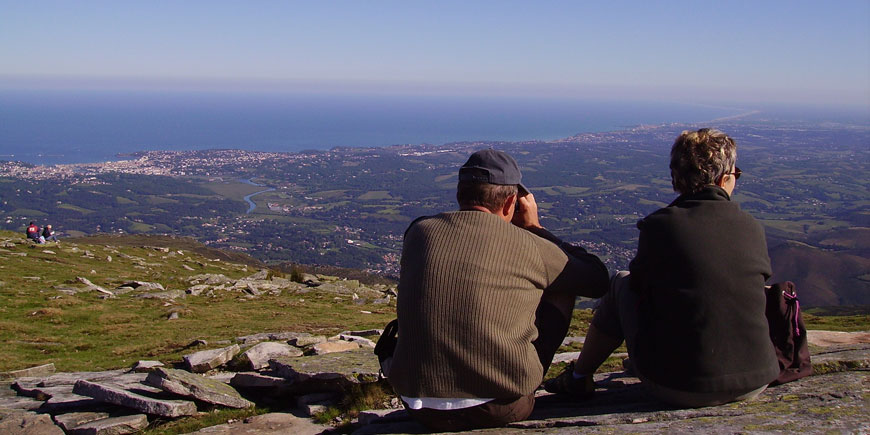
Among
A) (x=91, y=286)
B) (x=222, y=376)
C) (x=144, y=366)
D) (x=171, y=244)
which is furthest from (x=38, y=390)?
(x=171, y=244)

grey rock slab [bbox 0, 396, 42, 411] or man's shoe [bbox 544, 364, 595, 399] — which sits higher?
man's shoe [bbox 544, 364, 595, 399]

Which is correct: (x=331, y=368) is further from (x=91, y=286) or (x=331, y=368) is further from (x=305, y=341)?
(x=91, y=286)

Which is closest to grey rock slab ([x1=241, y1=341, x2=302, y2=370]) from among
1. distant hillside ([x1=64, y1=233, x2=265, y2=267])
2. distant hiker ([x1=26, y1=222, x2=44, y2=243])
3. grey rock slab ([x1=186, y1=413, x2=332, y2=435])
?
grey rock slab ([x1=186, y1=413, x2=332, y2=435])

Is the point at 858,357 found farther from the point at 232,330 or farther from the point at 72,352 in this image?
the point at 72,352

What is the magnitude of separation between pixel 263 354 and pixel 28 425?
11.2 ft

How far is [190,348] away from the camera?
1302 centimetres

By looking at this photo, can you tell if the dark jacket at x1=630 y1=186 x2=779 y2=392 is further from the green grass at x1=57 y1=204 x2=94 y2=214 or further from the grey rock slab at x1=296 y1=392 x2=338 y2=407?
the green grass at x1=57 y1=204 x2=94 y2=214

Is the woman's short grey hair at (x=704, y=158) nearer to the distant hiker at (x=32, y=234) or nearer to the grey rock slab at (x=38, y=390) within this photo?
the grey rock slab at (x=38, y=390)

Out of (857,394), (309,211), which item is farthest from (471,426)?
(309,211)

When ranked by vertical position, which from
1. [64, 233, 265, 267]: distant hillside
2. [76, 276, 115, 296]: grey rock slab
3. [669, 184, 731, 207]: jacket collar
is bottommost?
[64, 233, 265, 267]: distant hillside

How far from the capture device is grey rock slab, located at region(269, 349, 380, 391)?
7148 millimetres

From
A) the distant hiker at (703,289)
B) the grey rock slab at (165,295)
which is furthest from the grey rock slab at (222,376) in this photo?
the grey rock slab at (165,295)

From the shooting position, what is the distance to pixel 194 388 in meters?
7.09

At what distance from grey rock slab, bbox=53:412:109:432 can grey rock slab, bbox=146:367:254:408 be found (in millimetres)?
717
